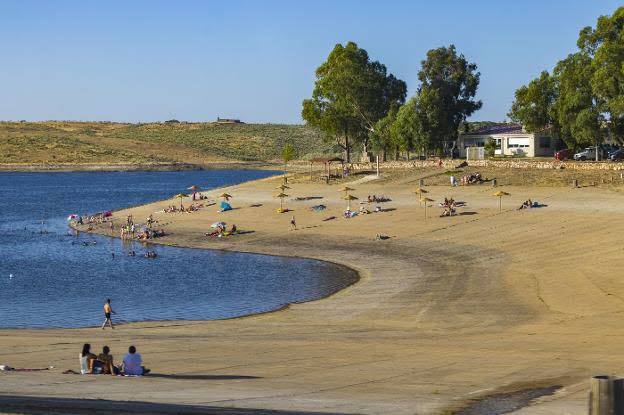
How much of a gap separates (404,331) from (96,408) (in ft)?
73.0

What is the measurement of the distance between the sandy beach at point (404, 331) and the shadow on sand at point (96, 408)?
0.08 meters

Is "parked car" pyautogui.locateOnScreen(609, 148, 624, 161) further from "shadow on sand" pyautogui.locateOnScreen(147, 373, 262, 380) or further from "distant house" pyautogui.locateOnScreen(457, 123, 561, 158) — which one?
"shadow on sand" pyautogui.locateOnScreen(147, 373, 262, 380)

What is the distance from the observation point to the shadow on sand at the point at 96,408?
52.5 ft

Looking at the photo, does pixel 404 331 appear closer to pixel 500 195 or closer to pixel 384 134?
pixel 500 195

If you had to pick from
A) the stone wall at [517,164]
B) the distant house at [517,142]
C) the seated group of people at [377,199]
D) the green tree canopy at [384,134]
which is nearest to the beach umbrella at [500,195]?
the seated group of people at [377,199]

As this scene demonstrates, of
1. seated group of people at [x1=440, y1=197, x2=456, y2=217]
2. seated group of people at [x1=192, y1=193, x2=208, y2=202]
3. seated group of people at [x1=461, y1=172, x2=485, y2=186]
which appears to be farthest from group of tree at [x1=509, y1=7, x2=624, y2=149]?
seated group of people at [x1=192, y1=193, x2=208, y2=202]

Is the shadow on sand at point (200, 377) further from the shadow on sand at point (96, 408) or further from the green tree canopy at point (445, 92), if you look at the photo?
the green tree canopy at point (445, 92)

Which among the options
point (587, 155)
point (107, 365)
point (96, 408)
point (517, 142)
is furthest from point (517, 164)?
point (96, 408)

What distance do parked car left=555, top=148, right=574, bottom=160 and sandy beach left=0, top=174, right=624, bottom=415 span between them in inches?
712

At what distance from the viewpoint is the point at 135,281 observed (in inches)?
2293

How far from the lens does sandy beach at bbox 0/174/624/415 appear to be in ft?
71.0

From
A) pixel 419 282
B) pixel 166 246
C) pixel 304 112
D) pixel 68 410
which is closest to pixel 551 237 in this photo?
pixel 419 282

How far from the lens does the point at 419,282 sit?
171 ft

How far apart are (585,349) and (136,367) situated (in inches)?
533
